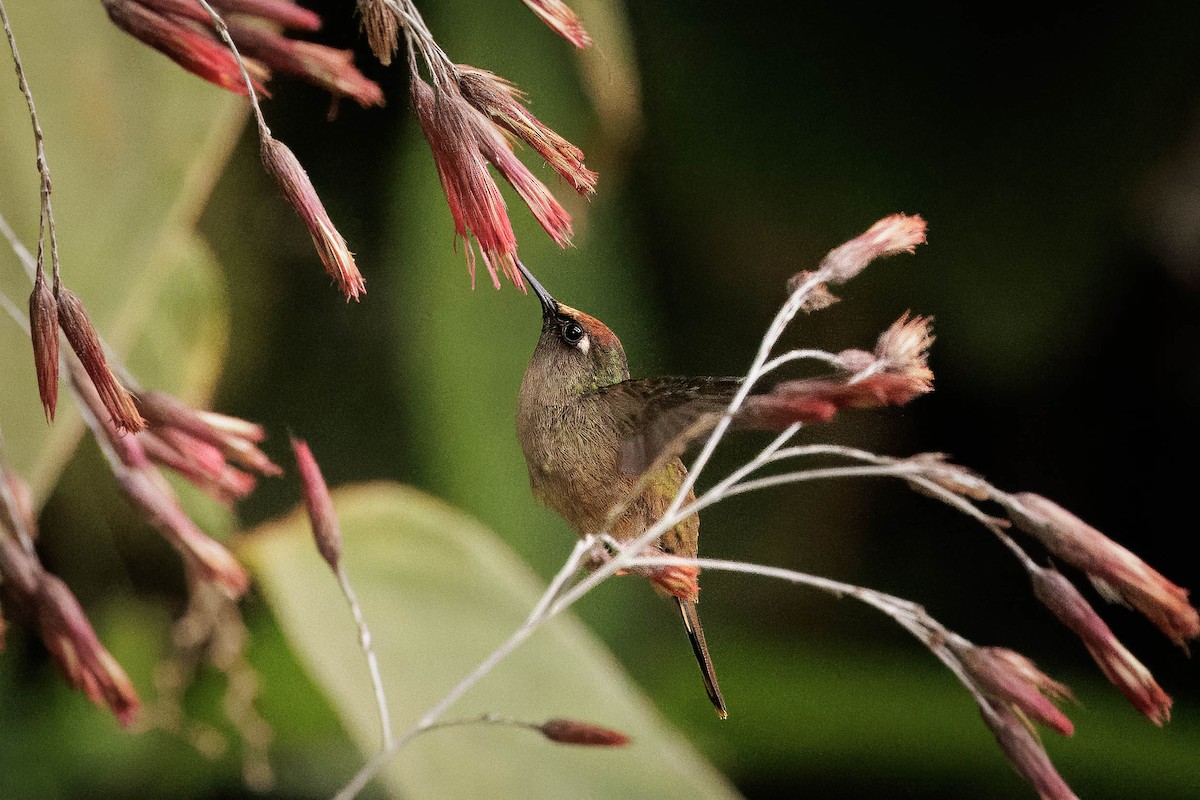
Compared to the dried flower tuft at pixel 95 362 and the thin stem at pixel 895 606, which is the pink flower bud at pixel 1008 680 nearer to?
the thin stem at pixel 895 606

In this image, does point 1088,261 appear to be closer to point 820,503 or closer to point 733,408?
point 820,503

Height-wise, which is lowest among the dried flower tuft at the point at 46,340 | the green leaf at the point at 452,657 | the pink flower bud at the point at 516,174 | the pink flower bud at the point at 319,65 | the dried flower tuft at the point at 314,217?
the green leaf at the point at 452,657

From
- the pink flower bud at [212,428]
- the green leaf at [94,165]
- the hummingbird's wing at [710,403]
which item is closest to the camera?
the hummingbird's wing at [710,403]

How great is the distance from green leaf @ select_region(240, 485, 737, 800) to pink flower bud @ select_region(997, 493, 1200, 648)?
1.06ft

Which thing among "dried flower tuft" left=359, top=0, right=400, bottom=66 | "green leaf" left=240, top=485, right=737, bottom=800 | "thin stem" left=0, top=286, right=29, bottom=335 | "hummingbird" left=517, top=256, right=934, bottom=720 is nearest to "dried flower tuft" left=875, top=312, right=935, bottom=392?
"hummingbird" left=517, top=256, right=934, bottom=720

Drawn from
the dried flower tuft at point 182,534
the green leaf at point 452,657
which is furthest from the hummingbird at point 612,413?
the green leaf at point 452,657

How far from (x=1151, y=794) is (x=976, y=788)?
10 centimetres

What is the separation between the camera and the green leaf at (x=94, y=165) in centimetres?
49

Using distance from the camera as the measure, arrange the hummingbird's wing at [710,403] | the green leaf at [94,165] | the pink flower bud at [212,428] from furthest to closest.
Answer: the green leaf at [94,165] < the pink flower bud at [212,428] < the hummingbird's wing at [710,403]

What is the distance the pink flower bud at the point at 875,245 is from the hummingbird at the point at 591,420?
36mm

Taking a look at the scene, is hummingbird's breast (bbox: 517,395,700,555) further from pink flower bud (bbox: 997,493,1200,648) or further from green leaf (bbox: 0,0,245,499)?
green leaf (bbox: 0,0,245,499)

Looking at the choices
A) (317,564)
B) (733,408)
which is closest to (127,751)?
(317,564)

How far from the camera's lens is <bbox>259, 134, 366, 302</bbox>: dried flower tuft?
0.21 meters

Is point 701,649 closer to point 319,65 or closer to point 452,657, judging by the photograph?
point 319,65
